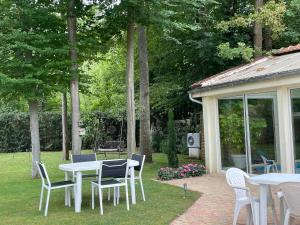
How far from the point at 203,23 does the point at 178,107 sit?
14.5 ft

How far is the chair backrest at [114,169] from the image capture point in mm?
8047

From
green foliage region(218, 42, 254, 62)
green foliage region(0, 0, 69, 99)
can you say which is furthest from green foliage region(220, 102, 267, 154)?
green foliage region(0, 0, 69, 99)

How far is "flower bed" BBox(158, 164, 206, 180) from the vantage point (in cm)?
1197

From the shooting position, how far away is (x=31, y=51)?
42.7 feet

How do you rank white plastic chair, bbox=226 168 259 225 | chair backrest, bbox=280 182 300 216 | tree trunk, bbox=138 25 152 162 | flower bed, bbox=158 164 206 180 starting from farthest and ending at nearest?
tree trunk, bbox=138 25 152 162, flower bed, bbox=158 164 206 180, white plastic chair, bbox=226 168 259 225, chair backrest, bbox=280 182 300 216

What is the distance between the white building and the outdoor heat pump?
5.68m

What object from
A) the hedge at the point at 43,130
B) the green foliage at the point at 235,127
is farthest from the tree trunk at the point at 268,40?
the hedge at the point at 43,130

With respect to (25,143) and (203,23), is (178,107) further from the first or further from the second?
(25,143)

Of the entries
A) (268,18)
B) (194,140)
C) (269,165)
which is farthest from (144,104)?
(269,165)

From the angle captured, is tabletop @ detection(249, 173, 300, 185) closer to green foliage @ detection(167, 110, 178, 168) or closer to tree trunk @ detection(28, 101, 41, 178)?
green foliage @ detection(167, 110, 178, 168)

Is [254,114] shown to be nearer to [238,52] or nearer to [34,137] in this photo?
[238,52]

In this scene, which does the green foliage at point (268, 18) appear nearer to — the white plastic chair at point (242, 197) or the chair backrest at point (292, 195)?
the white plastic chair at point (242, 197)

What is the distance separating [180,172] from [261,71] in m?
3.68

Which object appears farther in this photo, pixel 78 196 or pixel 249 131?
pixel 249 131
